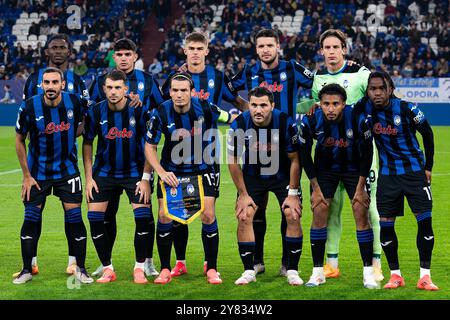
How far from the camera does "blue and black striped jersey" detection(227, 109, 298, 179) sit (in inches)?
318

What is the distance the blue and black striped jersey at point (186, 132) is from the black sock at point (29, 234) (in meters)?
1.27

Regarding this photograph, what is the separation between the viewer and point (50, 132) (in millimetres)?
8164

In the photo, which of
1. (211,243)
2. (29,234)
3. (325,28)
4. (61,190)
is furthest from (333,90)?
(325,28)

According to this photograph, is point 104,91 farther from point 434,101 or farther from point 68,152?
point 434,101

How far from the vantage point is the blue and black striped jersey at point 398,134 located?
775 centimetres

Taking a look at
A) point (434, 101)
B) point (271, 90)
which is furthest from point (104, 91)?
point (434, 101)

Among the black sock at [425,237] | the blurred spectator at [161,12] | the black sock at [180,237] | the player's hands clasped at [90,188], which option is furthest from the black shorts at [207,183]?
the blurred spectator at [161,12]

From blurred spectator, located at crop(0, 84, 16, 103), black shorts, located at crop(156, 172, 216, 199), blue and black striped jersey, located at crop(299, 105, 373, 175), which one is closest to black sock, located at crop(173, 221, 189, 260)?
black shorts, located at crop(156, 172, 216, 199)

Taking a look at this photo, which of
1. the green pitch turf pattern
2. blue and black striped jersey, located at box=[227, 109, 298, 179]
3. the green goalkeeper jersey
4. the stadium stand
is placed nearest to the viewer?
the green pitch turf pattern

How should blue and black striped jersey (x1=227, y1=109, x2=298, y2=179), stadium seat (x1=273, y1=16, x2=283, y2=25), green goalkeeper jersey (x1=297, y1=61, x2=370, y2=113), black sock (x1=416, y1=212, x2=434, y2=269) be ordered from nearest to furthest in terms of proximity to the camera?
black sock (x1=416, y1=212, x2=434, y2=269), blue and black striped jersey (x1=227, y1=109, x2=298, y2=179), green goalkeeper jersey (x1=297, y1=61, x2=370, y2=113), stadium seat (x1=273, y1=16, x2=283, y2=25)

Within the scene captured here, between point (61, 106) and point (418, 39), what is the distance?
25139 millimetres

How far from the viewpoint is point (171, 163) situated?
27.0ft

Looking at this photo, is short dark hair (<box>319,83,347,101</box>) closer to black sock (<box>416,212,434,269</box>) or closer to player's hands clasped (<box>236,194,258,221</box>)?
player's hands clasped (<box>236,194,258,221</box>)

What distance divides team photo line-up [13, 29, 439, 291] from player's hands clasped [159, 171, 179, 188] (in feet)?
0.04
